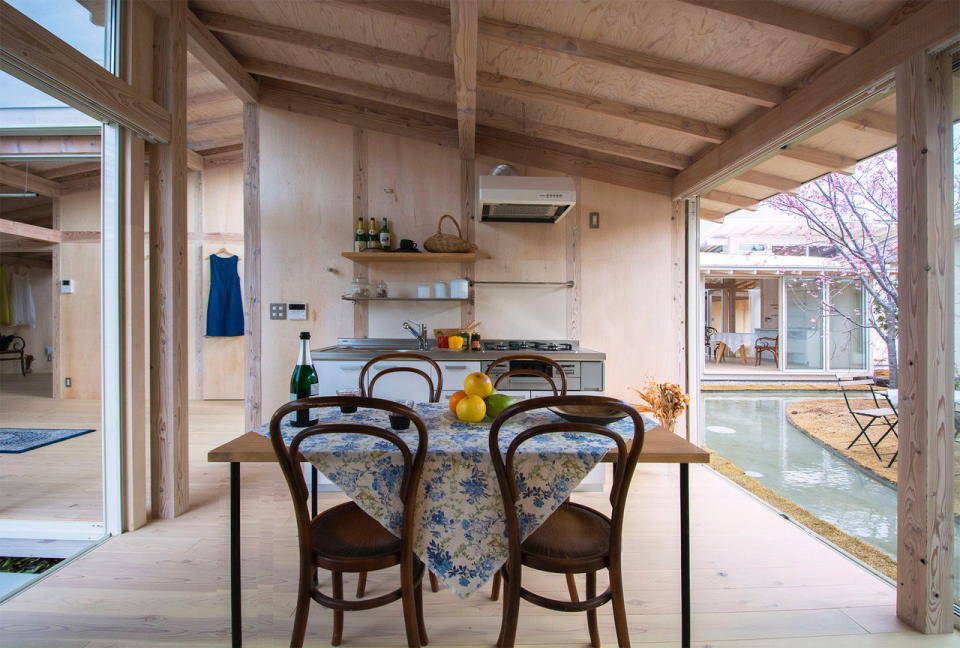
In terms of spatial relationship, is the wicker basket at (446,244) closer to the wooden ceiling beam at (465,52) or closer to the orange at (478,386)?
the wooden ceiling beam at (465,52)

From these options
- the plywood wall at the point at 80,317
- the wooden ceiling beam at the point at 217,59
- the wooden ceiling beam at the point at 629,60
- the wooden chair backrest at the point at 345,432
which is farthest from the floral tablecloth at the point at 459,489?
the plywood wall at the point at 80,317

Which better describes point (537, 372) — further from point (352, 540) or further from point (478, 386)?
point (352, 540)

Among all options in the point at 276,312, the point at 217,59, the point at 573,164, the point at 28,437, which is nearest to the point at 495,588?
the point at 276,312

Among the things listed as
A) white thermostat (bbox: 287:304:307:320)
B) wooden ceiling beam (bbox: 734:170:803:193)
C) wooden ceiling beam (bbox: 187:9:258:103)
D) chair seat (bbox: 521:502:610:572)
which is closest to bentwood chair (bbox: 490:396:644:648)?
chair seat (bbox: 521:502:610:572)

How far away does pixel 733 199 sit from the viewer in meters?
3.74

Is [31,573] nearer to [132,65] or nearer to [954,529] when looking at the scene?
[132,65]

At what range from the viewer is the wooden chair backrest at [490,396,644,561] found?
3.62 feet

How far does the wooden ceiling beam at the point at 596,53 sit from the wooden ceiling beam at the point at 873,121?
17.5 inches

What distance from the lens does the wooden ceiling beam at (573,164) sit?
3.64 m

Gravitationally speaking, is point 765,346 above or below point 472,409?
below

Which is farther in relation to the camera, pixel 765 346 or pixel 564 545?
pixel 765 346

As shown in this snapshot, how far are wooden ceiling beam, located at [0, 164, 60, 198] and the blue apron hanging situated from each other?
105 inches

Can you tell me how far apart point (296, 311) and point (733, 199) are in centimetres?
384

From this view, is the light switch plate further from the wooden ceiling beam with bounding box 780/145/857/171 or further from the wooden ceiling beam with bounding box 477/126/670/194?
the wooden ceiling beam with bounding box 780/145/857/171
